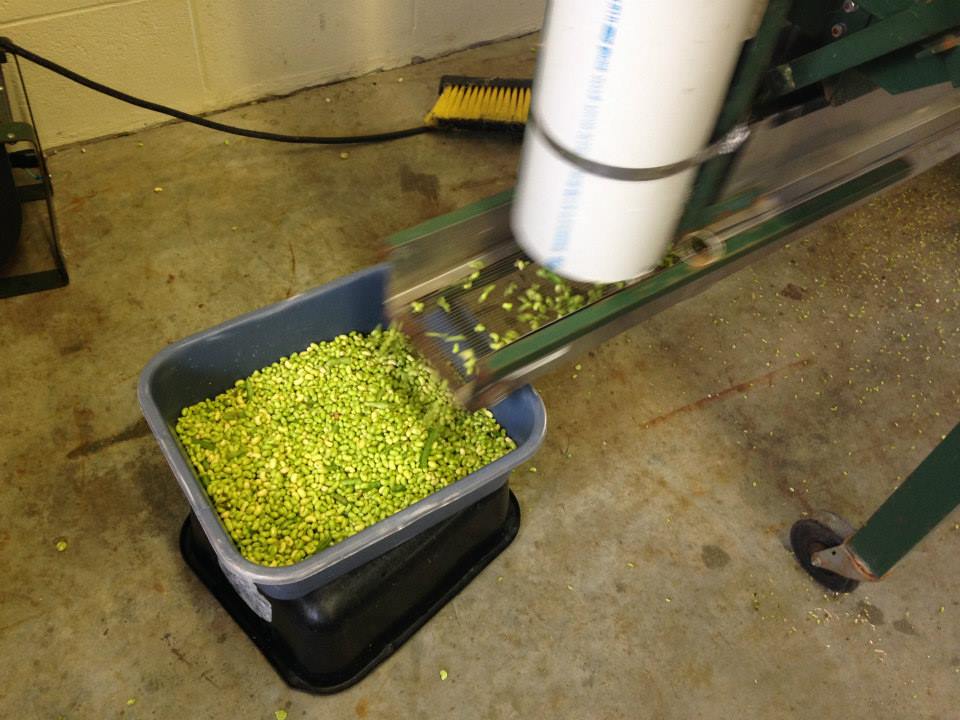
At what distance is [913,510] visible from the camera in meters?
1.35

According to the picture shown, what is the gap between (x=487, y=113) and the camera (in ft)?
7.80

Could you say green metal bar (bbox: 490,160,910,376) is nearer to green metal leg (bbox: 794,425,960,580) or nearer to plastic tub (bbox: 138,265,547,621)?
plastic tub (bbox: 138,265,547,621)

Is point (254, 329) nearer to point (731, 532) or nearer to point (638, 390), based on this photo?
point (638, 390)

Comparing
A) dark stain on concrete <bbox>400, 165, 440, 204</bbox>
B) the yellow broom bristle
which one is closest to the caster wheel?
dark stain on concrete <bbox>400, 165, 440, 204</bbox>

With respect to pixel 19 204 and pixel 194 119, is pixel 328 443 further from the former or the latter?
pixel 194 119

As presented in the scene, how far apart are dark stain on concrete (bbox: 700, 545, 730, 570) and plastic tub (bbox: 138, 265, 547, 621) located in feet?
1.59

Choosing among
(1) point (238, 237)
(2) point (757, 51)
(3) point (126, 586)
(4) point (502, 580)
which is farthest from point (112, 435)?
(2) point (757, 51)

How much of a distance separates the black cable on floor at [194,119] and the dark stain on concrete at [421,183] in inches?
5.9

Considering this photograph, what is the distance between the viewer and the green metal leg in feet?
4.21

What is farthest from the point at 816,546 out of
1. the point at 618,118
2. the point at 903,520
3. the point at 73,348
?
the point at 73,348

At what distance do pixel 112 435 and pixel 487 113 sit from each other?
135 cm

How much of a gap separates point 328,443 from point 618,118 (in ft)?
2.76

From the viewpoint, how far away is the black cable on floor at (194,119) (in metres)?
1.95

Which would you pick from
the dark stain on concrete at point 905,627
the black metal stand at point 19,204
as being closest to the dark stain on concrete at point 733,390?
the dark stain on concrete at point 905,627
